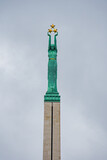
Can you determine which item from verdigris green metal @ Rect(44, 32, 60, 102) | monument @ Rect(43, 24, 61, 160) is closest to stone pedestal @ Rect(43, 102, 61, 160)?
monument @ Rect(43, 24, 61, 160)

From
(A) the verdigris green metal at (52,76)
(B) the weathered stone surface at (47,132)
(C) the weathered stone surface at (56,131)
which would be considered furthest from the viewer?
(A) the verdigris green metal at (52,76)

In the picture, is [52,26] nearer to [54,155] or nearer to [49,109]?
[49,109]

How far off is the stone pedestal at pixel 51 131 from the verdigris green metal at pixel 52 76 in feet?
2.61

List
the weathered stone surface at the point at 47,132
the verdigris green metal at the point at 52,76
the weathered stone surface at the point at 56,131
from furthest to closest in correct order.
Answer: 1. the verdigris green metal at the point at 52,76
2. the weathered stone surface at the point at 56,131
3. the weathered stone surface at the point at 47,132

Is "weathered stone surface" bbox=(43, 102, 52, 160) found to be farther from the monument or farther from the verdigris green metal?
A: the verdigris green metal

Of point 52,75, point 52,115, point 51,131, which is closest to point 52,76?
point 52,75

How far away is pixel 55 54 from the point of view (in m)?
35.2

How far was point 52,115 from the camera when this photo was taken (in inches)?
1270

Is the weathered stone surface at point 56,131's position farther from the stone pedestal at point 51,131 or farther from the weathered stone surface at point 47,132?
the weathered stone surface at point 47,132

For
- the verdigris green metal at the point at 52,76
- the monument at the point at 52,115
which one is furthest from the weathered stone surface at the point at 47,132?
the verdigris green metal at the point at 52,76

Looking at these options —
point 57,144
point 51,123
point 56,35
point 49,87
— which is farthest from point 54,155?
point 56,35

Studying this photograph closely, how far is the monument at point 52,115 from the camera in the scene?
30.8 meters

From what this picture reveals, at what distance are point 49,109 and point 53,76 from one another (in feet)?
15.1

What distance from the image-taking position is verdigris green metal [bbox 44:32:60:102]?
33.0 meters
